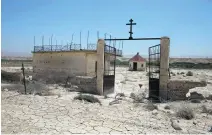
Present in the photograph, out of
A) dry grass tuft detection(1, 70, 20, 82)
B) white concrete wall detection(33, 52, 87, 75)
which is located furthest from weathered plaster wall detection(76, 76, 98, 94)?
dry grass tuft detection(1, 70, 20, 82)

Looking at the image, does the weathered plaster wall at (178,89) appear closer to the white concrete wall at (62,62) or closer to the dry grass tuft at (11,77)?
the white concrete wall at (62,62)

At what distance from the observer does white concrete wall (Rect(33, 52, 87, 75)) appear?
61.7ft

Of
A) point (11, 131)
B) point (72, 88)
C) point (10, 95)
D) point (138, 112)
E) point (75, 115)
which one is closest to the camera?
point (11, 131)

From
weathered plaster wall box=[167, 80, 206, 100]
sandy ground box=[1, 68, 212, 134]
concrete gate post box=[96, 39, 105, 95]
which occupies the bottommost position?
sandy ground box=[1, 68, 212, 134]

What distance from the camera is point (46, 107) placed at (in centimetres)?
937

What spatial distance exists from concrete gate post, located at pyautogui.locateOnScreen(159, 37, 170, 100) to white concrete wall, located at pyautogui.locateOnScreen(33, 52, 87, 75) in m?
8.01

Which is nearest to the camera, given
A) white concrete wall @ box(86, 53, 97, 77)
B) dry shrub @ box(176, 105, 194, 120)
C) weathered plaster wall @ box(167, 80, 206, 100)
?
dry shrub @ box(176, 105, 194, 120)

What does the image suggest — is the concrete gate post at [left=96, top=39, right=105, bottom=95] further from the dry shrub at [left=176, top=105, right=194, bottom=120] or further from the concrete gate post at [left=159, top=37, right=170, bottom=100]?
the dry shrub at [left=176, top=105, right=194, bottom=120]

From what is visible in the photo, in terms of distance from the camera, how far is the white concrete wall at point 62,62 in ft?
61.7

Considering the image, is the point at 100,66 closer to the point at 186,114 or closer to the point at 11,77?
the point at 186,114

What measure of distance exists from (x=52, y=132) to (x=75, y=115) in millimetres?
1836

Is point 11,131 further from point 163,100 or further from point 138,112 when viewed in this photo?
point 163,100

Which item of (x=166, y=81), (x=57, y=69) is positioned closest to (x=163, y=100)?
(x=166, y=81)

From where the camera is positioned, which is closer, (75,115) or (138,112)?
Answer: (75,115)
